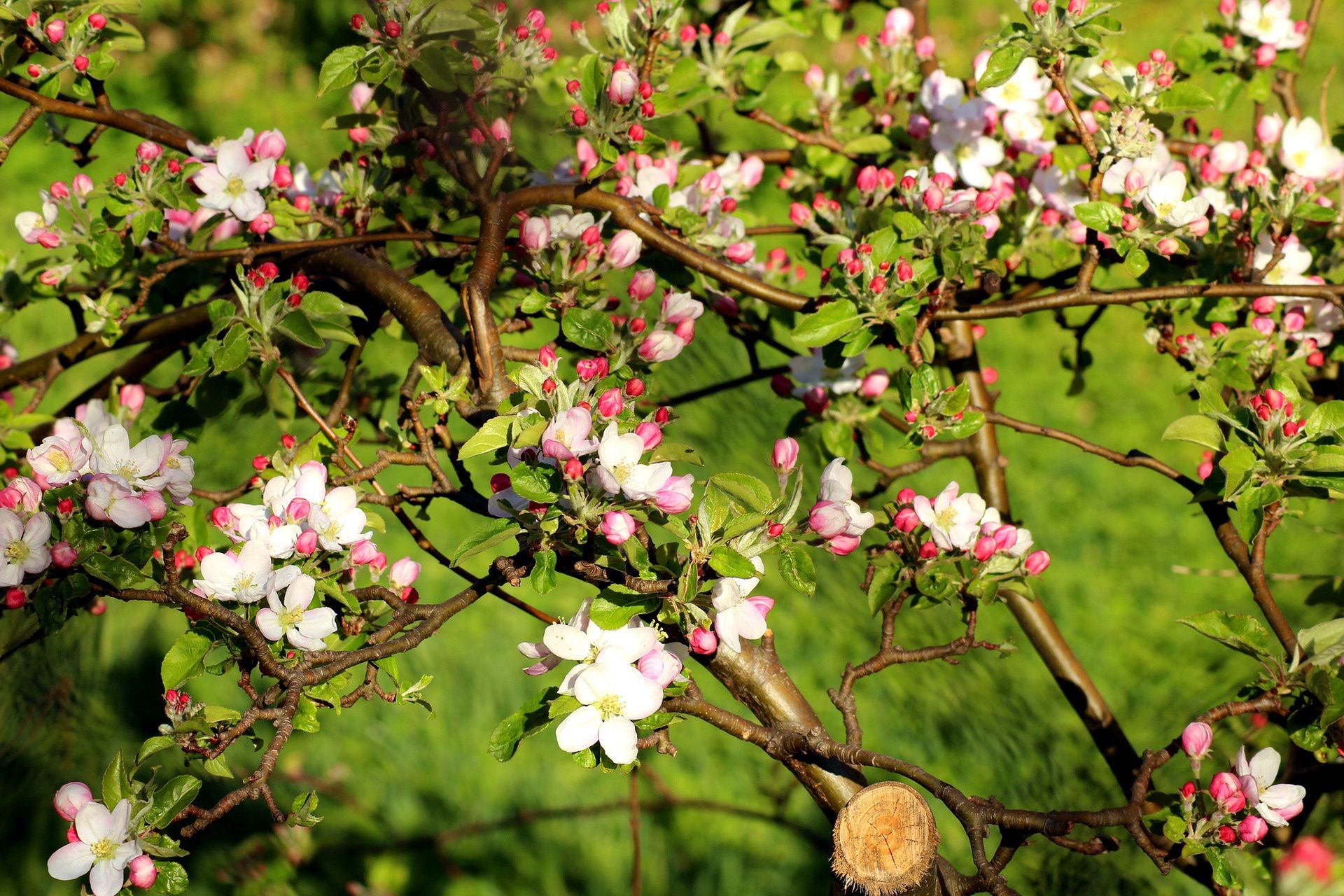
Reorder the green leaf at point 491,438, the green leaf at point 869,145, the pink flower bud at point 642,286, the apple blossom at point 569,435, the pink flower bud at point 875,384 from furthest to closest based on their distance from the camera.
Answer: the green leaf at point 869,145 → the pink flower bud at point 875,384 → the pink flower bud at point 642,286 → the green leaf at point 491,438 → the apple blossom at point 569,435

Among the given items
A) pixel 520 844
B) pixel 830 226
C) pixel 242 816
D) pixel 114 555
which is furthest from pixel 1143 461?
pixel 242 816

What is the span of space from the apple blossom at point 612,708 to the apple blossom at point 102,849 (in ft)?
1.39

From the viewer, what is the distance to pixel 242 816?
2.66 m

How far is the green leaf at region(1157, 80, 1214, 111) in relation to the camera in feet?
4.77

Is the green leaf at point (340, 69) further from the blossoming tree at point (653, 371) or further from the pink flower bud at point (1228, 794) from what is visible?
the pink flower bud at point (1228, 794)

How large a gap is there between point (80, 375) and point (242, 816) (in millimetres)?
1747

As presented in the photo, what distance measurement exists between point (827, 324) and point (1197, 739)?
599mm

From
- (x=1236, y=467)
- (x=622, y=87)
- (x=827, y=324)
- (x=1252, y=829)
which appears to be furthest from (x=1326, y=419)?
(x=622, y=87)

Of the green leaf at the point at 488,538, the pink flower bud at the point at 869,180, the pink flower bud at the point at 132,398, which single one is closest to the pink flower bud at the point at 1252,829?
the green leaf at the point at 488,538

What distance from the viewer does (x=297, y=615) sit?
1.12 meters

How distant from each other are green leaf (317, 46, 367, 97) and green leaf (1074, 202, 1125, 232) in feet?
2.94

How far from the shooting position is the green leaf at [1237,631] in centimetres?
123

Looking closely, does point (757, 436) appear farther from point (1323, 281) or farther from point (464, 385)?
point (464, 385)

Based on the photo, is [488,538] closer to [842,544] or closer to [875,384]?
[842,544]
